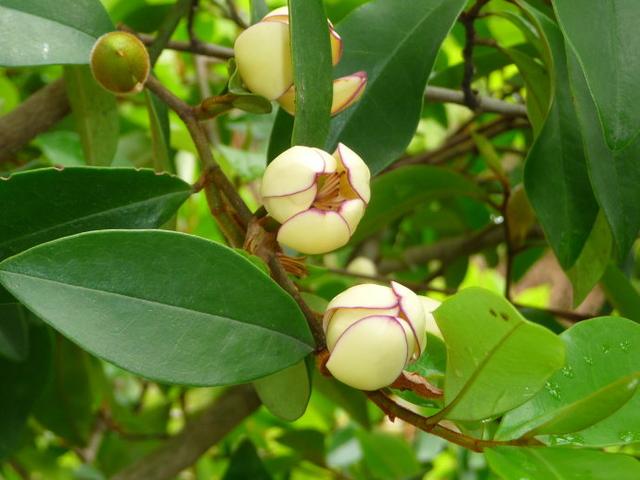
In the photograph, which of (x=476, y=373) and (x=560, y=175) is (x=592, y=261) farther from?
(x=476, y=373)

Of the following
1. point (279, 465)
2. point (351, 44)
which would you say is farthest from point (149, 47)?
point (279, 465)

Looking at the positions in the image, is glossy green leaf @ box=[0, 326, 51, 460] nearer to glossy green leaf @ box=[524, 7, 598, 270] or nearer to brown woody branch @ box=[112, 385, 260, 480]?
brown woody branch @ box=[112, 385, 260, 480]

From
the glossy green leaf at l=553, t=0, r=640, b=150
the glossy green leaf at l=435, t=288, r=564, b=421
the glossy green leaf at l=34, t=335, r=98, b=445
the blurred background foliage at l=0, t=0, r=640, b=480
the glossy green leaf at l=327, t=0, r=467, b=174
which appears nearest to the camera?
the glossy green leaf at l=435, t=288, r=564, b=421

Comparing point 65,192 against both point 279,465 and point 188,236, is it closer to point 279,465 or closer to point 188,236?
point 188,236

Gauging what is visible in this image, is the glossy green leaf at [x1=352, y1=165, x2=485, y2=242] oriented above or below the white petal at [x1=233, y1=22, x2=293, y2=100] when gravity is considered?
below

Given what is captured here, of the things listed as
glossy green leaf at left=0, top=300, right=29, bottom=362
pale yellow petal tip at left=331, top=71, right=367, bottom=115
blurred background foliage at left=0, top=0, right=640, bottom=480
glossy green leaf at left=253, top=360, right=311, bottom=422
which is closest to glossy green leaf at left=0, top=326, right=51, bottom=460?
blurred background foliage at left=0, top=0, right=640, bottom=480

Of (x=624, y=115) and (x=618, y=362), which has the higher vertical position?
(x=624, y=115)

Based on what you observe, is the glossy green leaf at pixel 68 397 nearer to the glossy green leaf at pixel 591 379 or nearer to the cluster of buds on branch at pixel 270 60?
the cluster of buds on branch at pixel 270 60
